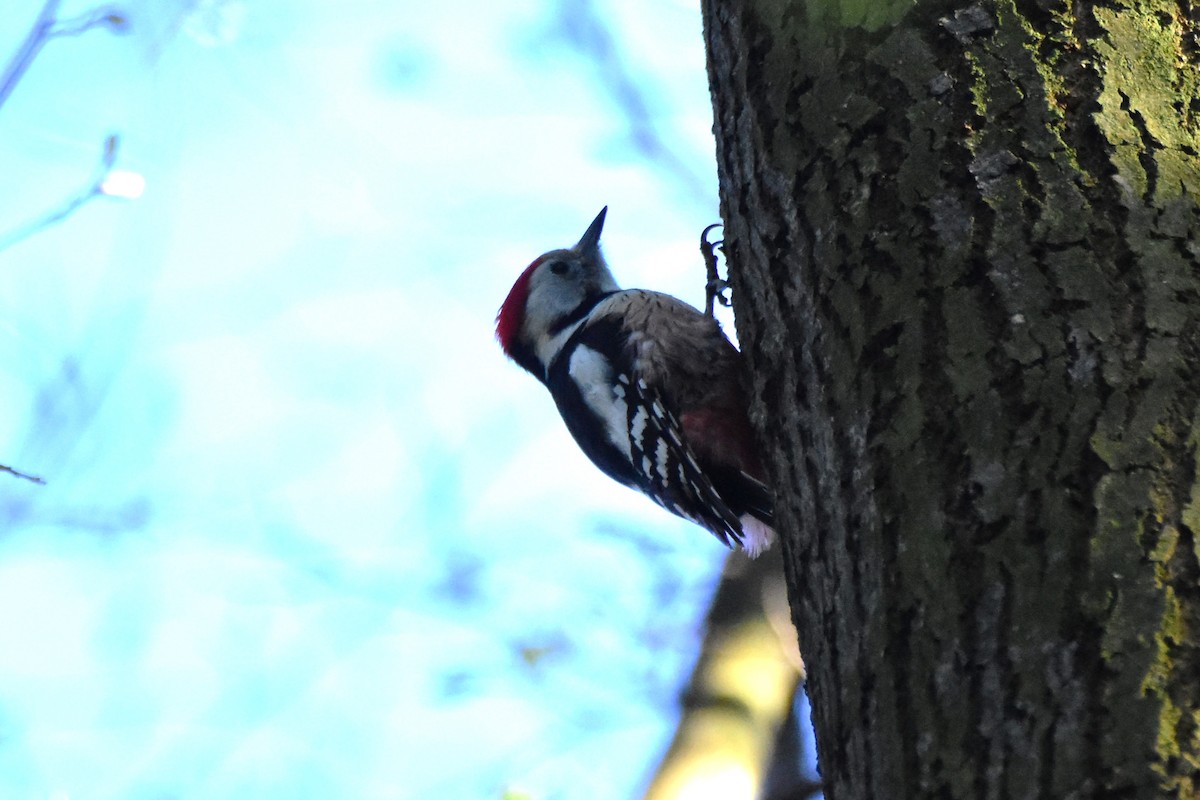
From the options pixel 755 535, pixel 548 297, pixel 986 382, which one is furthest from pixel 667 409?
pixel 986 382

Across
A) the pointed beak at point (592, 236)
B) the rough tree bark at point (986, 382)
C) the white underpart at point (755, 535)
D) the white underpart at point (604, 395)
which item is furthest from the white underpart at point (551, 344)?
the rough tree bark at point (986, 382)

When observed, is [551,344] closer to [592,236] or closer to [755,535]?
[592,236]

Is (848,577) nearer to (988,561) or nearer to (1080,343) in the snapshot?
(988,561)

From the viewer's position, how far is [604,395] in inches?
150

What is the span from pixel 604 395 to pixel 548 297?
3.15 feet

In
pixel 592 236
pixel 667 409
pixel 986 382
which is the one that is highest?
pixel 592 236

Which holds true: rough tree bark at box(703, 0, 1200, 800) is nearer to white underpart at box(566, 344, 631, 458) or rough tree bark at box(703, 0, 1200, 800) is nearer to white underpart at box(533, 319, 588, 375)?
white underpart at box(566, 344, 631, 458)

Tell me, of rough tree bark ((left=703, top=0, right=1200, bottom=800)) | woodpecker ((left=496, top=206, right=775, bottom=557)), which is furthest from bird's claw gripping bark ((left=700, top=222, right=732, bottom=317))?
rough tree bark ((left=703, top=0, right=1200, bottom=800))

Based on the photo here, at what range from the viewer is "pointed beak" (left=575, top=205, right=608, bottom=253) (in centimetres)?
480

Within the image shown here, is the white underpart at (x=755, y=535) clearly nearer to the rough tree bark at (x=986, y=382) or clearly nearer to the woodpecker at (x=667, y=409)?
the woodpecker at (x=667, y=409)

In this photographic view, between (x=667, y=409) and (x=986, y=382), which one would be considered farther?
(x=667, y=409)

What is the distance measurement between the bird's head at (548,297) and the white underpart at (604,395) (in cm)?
63

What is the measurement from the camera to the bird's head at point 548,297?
459 centimetres

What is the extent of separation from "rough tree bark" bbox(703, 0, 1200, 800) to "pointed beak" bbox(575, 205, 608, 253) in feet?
9.09
